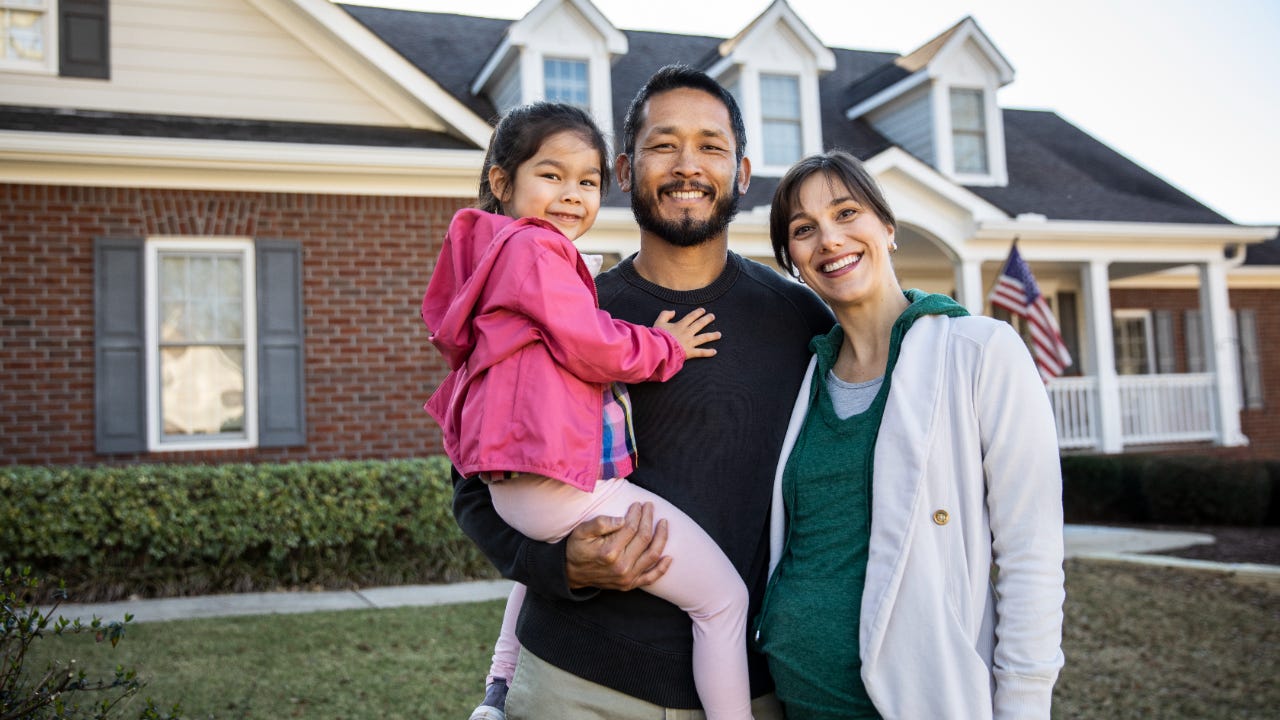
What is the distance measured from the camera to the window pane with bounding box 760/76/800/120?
500 inches

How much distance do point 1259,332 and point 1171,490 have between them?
249 inches

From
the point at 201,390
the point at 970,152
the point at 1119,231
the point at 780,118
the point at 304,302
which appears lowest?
the point at 201,390

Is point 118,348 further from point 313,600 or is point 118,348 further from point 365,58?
point 365,58

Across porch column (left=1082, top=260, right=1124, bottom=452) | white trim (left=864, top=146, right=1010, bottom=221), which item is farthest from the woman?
porch column (left=1082, top=260, right=1124, bottom=452)

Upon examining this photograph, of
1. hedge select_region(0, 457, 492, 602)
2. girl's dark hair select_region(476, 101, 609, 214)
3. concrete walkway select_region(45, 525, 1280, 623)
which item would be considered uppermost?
girl's dark hair select_region(476, 101, 609, 214)

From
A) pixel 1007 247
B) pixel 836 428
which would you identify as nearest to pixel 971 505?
pixel 836 428

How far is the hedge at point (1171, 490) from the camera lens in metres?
11.8

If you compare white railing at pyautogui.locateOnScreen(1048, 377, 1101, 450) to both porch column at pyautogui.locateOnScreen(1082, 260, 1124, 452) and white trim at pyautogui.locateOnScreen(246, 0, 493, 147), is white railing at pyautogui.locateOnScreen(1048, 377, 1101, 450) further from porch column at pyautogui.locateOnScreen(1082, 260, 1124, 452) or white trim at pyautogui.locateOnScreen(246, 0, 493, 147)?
white trim at pyautogui.locateOnScreen(246, 0, 493, 147)

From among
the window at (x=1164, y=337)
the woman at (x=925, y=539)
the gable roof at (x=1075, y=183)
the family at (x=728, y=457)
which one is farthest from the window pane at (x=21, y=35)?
the window at (x=1164, y=337)

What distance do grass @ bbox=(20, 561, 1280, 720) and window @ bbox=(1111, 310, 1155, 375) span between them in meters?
9.91

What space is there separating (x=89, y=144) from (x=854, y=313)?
8013 mm

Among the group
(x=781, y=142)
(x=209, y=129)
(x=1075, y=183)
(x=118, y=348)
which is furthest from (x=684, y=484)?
(x=1075, y=183)

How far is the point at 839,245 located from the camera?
229 centimetres

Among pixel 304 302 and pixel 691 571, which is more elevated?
pixel 304 302
